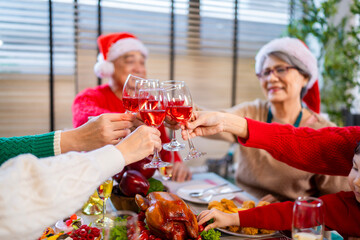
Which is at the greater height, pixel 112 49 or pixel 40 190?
pixel 112 49

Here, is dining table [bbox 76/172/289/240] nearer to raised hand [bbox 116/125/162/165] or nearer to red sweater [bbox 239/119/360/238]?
red sweater [bbox 239/119/360/238]

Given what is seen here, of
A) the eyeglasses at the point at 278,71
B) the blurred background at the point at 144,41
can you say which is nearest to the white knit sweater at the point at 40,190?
the eyeglasses at the point at 278,71

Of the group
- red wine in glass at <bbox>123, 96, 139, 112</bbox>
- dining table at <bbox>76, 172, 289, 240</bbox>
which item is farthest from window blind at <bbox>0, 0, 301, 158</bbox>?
red wine in glass at <bbox>123, 96, 139, 112</bbox>

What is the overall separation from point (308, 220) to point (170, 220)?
40 centimetres

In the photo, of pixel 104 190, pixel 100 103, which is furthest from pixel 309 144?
pixel 100 103

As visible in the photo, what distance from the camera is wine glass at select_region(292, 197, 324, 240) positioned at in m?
0.79

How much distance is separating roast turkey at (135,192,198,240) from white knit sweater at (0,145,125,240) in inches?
9.5

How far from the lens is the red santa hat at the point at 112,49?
2752mm

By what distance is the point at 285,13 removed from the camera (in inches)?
171

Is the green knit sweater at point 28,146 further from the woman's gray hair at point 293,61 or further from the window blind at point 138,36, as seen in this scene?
the window blind at point 138,36

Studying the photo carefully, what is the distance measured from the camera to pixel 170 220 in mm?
953

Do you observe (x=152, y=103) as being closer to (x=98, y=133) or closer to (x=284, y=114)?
(x=98, y=133)

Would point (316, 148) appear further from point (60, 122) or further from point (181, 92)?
point (60, 122)

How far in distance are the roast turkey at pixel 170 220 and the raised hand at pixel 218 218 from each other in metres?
0.14
